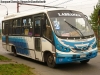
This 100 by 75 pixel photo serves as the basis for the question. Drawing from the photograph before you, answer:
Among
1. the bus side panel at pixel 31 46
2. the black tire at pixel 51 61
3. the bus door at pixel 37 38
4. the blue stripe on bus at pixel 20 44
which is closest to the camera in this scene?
the black tire at pixel 51 61

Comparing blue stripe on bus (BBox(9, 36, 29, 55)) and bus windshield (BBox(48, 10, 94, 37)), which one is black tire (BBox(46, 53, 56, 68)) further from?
blue stripe on bus (BBox(9, 36, 29, 55))

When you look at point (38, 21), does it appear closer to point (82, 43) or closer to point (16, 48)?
point (82, 43)

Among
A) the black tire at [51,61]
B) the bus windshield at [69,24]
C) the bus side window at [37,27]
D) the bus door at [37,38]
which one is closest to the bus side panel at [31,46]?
the bus door at [37,38]

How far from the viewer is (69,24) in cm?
→ 948

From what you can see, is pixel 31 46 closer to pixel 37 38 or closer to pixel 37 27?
pixel 37 38

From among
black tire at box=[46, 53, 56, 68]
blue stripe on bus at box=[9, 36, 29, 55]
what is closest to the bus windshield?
black tire at box=[46, 53, 56, 68]

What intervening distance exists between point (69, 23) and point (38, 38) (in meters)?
1.76

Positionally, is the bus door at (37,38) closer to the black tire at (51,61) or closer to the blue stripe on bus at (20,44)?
the black tire at (51,61)

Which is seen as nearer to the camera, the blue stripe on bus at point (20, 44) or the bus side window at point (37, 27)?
the bus side window at point (37, 27)

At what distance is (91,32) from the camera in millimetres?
9820

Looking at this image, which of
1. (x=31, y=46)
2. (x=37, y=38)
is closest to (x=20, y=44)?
(x=31, y=46)

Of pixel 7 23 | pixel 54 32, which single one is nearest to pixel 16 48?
pixel 7 23

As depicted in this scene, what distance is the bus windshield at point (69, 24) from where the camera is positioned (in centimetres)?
923

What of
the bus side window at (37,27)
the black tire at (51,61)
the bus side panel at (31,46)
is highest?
the bus side window at (37,27)
